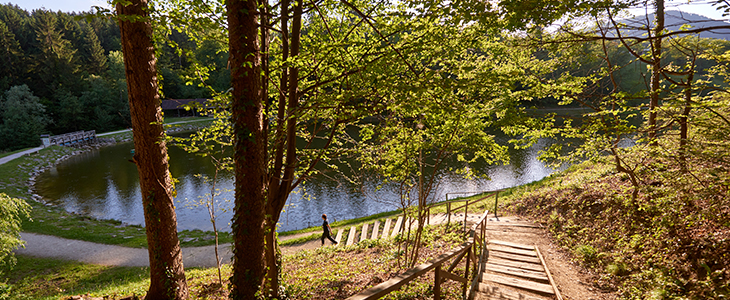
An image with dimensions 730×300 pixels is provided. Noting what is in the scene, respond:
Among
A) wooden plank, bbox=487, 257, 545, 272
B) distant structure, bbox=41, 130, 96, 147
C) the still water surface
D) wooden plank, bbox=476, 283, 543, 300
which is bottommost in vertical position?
the still water surface

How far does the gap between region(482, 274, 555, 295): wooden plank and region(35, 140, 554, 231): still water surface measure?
24.9ft

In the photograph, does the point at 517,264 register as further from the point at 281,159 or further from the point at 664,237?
the point at 281,159

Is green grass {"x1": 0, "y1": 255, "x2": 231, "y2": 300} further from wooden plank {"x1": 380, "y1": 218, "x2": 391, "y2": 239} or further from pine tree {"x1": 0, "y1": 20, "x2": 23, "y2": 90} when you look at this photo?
pine tree {"x1": 0, "y1": 20, "x2": 23, "y2": 90}

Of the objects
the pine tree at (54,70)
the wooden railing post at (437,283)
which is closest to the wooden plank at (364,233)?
the wooden railing post at (437,283)

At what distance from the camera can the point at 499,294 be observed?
181 inches

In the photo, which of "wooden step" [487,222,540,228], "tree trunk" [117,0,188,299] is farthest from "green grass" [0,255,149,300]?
"wooden step" [487,222,540,228]

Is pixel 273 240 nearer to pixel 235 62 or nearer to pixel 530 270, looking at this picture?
pixel 235 62

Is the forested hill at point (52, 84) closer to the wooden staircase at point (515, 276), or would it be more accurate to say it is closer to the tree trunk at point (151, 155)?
the tree trunk at point (151, 155)

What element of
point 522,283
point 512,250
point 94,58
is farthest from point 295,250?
point 94,58

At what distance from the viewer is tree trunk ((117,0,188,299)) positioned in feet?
15.0

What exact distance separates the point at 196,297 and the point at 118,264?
19.6ft

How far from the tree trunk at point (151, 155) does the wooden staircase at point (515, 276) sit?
15.4 ft

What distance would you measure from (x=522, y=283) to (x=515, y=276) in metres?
0.46

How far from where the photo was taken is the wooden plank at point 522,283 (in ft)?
15.9
